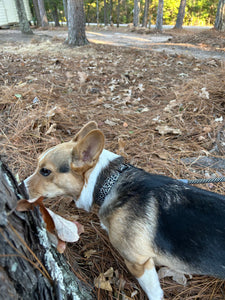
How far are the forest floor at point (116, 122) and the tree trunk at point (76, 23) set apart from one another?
399 cm

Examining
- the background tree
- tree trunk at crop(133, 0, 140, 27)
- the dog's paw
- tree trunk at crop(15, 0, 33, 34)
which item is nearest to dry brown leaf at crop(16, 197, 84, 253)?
the dog's paw

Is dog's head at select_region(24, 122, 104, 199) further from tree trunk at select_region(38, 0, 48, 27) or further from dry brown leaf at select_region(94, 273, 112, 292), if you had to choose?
tree trunk at select_region(38, 0, 48, 27)

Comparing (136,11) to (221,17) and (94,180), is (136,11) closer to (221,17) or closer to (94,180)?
(221,17)

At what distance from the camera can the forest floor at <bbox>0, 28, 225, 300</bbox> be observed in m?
2.29

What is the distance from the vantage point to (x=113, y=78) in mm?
6812

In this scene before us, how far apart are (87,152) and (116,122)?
2.26m

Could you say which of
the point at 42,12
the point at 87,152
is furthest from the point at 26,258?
the point at 42,12

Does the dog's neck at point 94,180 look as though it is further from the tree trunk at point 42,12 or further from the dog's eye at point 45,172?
the tree trunk at point 42,12

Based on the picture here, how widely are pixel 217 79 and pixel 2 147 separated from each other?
5.51 metres

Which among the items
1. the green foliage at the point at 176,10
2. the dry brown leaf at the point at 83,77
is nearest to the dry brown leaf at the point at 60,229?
the dry brown leaf at the point at 83,77

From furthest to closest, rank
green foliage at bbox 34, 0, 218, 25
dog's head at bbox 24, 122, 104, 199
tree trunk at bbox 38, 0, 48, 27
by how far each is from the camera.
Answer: green foliage at bbox 34, 0, 218, 25 < tree trunk at bbox 38, 0, 48, 27 < dog's head at bbox 24, 122, 104, 199

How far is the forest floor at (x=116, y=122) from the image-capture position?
2289 millimetres

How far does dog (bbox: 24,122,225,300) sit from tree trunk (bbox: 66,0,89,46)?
10260 millimetres

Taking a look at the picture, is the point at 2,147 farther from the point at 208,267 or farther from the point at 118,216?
the point at 208,267
